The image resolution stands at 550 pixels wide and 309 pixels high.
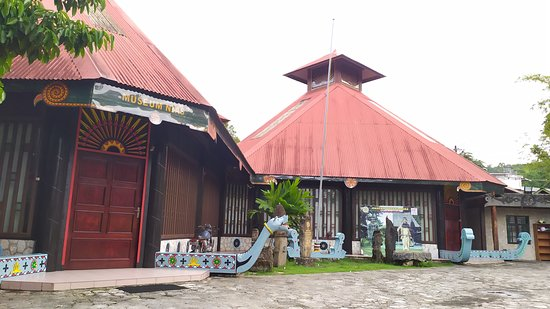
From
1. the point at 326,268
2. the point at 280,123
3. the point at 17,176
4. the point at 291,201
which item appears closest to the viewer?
the point at 17,176

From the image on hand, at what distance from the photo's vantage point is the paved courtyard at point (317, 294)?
16.7 feet

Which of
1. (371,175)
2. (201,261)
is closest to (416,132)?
(371,175)

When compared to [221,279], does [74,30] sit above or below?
above

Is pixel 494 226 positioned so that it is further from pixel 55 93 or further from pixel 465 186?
pixel 55 93

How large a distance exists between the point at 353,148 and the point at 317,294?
973cm

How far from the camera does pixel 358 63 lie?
1989 centimetres

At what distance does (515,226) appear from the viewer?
1803 cm

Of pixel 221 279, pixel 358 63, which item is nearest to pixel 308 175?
pixel 221 279

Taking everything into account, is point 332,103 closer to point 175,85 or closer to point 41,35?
point 175,85

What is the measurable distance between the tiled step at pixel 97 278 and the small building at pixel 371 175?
6721mm

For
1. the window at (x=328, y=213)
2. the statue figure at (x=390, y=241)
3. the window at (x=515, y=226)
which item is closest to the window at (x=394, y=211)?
the window at (x=328, y=213)

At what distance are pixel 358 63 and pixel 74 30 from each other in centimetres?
1702

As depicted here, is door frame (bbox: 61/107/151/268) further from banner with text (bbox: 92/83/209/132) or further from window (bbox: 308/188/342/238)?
window (bbox: 308/188/342/238)

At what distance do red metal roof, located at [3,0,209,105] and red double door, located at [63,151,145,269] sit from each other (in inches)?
64.4
